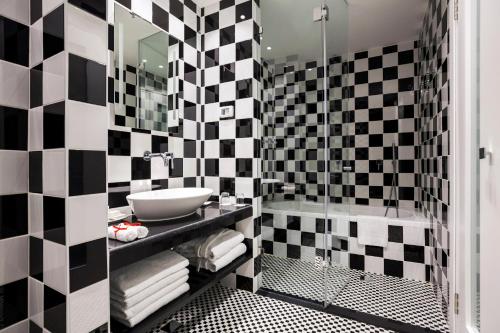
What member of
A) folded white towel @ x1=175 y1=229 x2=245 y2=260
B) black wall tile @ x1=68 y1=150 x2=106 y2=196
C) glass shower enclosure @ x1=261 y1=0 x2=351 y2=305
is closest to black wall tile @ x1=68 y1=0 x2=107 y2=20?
black wall tile @ x1=68 y1=150 x2=106 y2=196

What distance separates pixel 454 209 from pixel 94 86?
1.74 metres

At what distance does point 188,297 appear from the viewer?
127 centimetres

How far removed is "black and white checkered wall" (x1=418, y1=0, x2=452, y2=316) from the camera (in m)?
1.50

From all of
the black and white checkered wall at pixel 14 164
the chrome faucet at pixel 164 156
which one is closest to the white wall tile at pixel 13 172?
the black and white checkered wall at pixel 14 164

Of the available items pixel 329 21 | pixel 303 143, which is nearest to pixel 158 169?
pixel 303 143

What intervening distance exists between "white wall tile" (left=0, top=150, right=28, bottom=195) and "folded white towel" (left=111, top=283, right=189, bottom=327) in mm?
605

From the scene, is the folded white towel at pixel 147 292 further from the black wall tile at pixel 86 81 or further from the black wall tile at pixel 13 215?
the black wall tile at pixel 86 81

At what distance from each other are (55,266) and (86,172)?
313 millimetres

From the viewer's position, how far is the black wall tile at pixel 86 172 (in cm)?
A: 75

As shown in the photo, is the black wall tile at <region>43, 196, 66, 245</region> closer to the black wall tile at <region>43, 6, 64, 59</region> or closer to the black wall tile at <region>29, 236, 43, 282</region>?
the black wall tile at <region>29, 236, 43, 282</region>

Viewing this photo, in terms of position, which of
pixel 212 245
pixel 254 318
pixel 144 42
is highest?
pixel 144 42

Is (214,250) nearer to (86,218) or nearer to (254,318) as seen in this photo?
(254,318)

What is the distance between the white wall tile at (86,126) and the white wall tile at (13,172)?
340 millimetres
